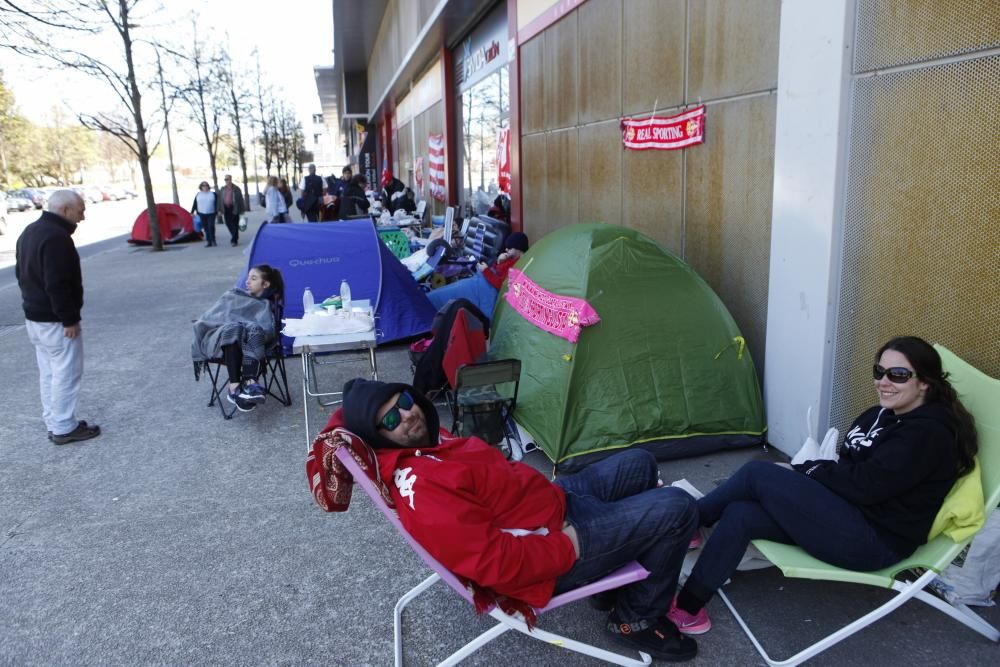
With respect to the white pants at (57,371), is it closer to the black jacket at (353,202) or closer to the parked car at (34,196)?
the black jacket at (353,202)

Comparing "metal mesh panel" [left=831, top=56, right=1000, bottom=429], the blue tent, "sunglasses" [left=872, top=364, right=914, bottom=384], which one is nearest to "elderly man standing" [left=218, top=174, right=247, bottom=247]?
the blue tent

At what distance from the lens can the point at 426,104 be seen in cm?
1919

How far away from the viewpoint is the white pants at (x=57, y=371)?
16.8 feet

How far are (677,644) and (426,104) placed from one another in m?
18.0

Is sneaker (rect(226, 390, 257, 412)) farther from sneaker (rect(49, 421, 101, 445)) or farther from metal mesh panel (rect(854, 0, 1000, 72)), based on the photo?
metal mesh panel (rect(854, 0, 1000, 72))

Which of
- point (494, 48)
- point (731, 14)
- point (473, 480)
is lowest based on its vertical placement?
point (473, 480)

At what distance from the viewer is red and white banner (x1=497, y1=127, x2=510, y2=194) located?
11.6 metres

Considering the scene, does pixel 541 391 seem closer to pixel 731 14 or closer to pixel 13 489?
pixel 731 14

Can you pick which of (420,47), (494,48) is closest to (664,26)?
(494,48)

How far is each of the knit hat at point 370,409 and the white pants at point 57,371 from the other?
3.45 metres

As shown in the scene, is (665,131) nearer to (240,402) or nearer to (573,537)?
(240,402)

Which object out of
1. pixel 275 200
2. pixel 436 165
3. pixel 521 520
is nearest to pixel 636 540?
pixel 521 520

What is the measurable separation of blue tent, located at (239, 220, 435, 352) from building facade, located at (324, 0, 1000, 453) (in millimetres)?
2274

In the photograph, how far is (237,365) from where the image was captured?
5.62 metres
